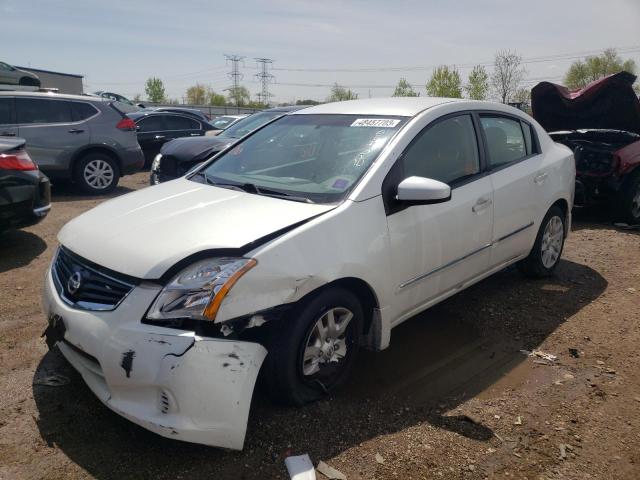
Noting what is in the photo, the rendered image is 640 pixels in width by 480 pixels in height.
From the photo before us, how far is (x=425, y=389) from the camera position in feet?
10.1

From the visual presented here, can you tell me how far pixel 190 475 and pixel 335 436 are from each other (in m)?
0.72

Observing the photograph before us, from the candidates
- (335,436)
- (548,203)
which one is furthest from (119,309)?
(548,203)

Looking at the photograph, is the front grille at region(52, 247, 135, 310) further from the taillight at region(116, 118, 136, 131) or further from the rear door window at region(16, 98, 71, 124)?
the taillight at region(116, 118, 136, 131)

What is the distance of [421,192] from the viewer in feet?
9.53

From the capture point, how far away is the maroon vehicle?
7109 mm

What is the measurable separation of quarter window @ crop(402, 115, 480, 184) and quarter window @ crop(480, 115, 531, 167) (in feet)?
0.71

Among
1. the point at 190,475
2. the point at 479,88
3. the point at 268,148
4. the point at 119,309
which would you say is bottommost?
the point at 190,475

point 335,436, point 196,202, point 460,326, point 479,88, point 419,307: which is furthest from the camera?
point 479,88

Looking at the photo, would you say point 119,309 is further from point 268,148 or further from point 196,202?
point 268,148

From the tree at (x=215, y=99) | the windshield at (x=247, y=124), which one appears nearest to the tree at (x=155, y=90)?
the tree at (x=215, y=99)

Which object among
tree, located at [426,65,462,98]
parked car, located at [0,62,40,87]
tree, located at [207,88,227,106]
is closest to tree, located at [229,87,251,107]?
tree, located at [207,88,227,106]

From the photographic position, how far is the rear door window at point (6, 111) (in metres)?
8.20

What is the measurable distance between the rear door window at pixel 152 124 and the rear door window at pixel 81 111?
318cm

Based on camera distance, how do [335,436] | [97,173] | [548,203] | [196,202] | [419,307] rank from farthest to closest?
[97,173] < [548,203] < [419,307] < [196,202] < [335,436]
